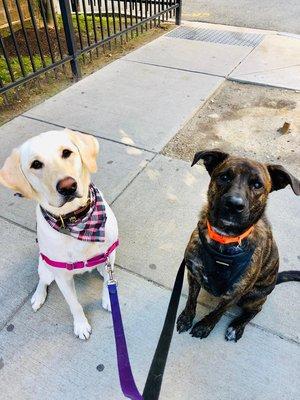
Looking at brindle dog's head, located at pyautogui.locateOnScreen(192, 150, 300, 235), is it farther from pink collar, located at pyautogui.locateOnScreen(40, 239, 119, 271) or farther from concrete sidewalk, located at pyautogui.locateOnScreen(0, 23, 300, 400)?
concrete sidewalk, located at pyautogui.locateOnScreen(0, 23, 300, 400)

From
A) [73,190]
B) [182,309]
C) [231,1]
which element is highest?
[73,190]

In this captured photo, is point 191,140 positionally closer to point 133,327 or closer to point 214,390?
point 133,327

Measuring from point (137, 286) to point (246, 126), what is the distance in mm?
2864

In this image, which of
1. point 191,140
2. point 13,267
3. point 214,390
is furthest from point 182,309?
point 191,140

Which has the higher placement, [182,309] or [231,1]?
[182,309]

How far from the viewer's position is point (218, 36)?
24.7ft

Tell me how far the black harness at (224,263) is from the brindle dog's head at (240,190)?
0.40 ft

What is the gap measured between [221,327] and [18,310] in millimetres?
1505

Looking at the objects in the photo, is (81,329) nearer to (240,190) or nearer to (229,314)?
(229,314)

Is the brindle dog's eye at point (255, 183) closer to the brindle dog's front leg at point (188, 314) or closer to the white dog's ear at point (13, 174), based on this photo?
the brindle dog's front leg at point (188, 314)

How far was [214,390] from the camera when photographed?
227 cm

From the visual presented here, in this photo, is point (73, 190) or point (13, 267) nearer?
point (73, 190)

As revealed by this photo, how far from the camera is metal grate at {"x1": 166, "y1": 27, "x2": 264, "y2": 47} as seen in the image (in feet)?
23.8

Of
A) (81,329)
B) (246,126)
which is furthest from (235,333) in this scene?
(246,126)
